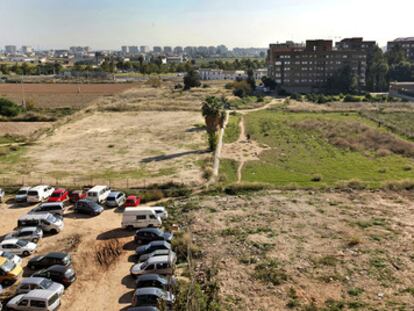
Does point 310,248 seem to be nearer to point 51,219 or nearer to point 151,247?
point 151,247

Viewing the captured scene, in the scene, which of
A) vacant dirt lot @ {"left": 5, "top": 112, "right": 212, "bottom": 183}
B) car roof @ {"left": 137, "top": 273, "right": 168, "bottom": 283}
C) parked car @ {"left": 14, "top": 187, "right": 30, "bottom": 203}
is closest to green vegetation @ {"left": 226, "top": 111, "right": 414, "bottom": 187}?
vacant dirt lot @ {"left": 5, "top": 112, "right": 212, "bottom": 183}

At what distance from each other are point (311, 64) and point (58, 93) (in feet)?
237

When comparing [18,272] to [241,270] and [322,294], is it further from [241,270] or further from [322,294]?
[322,294]

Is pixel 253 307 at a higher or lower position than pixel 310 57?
lower

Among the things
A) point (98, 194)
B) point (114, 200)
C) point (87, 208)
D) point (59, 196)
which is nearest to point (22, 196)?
point (59, 196)

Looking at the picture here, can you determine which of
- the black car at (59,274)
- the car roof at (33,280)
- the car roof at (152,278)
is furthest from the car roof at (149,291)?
the car roof at (33,280)

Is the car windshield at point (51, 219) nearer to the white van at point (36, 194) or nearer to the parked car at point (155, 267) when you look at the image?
the white van at point (36, 194)

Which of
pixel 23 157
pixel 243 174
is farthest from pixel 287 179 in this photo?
pixel 23 157

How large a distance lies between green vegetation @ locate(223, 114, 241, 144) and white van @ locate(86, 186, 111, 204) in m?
24.9

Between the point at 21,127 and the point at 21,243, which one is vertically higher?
the point at 21,127

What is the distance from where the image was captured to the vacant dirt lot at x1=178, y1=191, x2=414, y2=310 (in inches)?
824

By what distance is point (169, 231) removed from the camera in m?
27.8

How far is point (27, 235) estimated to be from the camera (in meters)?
26.9

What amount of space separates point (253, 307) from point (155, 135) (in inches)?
1722
